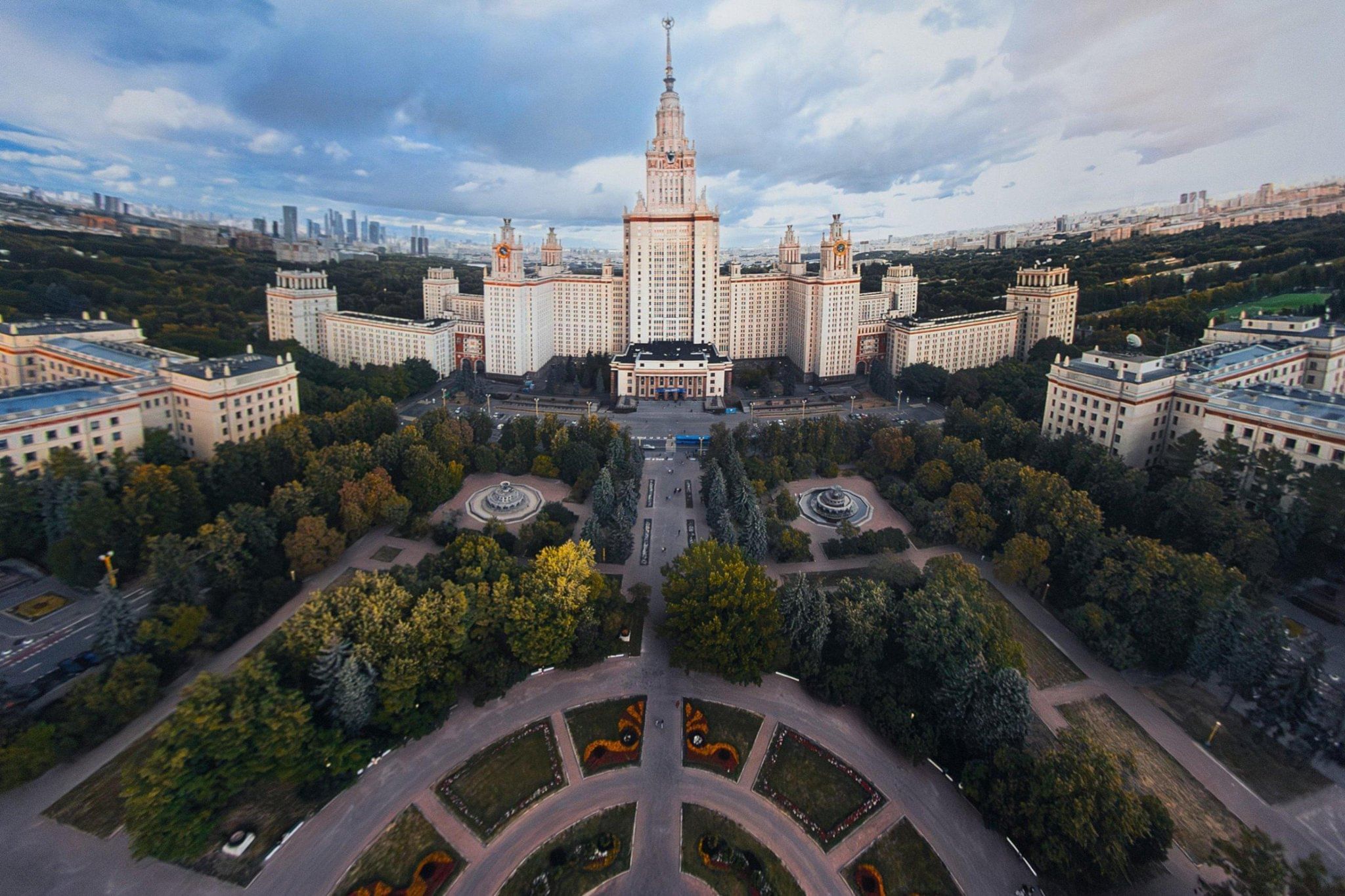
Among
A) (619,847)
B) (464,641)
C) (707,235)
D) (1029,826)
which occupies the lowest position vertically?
(619,847)

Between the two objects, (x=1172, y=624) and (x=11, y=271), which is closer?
(x=1172, y=624)

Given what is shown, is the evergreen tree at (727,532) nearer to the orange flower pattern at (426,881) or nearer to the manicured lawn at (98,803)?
the orange flower pattern at (426,881)

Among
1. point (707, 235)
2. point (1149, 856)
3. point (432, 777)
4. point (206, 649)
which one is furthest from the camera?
point (707, 235)

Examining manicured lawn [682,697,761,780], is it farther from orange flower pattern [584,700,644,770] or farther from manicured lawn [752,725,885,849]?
orange flower pattern [584,700,644,770]

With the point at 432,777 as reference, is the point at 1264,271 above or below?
above

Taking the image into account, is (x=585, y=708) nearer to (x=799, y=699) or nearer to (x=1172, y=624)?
(x=799, y=699)

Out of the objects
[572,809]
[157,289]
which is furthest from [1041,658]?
[157,289]

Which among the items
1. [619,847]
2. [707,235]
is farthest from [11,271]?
[619,847]
